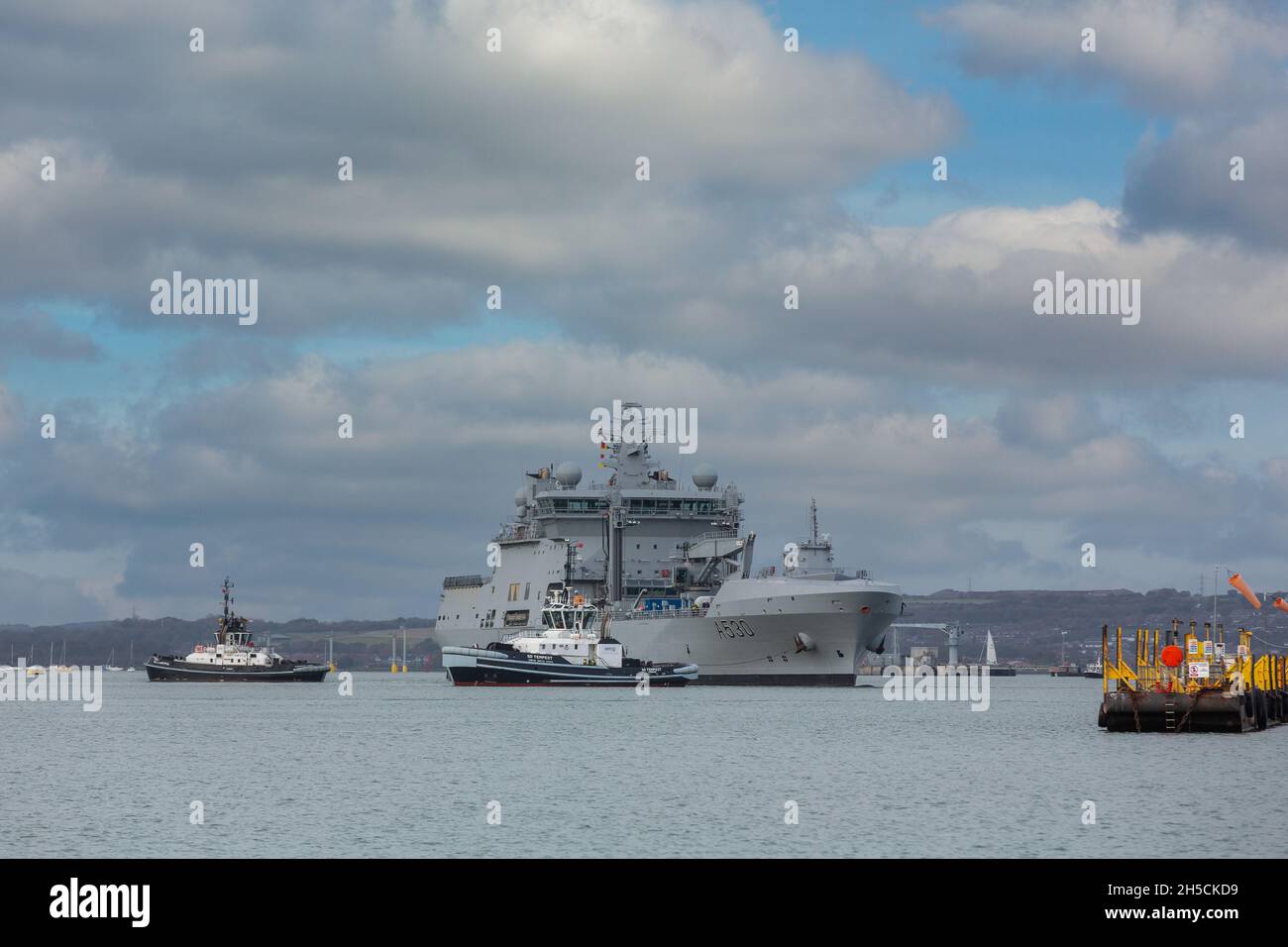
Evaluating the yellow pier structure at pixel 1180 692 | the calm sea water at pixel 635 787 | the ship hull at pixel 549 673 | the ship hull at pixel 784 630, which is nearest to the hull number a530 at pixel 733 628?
the ship hull at pixel 784 630

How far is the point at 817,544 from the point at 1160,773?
68.4 m

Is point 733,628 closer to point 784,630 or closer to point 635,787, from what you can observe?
point 784,630

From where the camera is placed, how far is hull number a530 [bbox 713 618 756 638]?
4421 inches

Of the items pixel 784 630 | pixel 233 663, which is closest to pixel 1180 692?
pixel 784 630

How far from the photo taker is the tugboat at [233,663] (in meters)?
152

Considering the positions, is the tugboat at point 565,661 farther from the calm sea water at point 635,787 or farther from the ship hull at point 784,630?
the calm sea water at point 635,787

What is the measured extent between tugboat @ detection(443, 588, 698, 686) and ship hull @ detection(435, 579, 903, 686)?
2470mm

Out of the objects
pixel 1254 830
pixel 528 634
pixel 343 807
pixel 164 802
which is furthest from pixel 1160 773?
pixel 528 634

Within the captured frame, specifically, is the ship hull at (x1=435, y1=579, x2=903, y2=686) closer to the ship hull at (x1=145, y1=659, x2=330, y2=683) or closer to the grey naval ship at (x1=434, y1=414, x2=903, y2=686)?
the grey naval ship at (x1=434, y1=414, x2=903, y2=686)

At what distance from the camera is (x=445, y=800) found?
46438 millimetres
